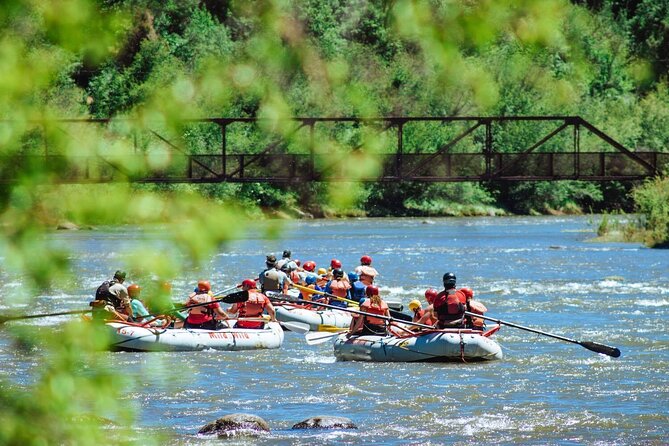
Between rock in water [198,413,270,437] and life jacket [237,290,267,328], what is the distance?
866 centimetres

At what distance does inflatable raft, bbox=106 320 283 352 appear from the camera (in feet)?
74.8

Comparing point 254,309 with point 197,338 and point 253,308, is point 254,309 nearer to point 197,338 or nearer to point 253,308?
point 253,308

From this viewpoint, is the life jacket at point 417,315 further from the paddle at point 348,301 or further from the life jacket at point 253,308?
the life jacket at point 253,308

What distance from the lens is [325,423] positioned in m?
16.3

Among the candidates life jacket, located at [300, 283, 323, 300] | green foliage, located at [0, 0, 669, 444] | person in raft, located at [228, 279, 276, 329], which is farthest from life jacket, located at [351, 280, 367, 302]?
green foliage, located at [0, 0, 669, 444]

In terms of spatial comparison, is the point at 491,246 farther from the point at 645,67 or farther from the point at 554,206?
the point at 645,67

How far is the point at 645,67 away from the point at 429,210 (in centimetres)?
8629

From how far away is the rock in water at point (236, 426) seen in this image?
15.7 metres

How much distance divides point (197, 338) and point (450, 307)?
16.4ft

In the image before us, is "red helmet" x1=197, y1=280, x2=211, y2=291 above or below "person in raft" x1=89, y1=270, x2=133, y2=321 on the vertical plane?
above

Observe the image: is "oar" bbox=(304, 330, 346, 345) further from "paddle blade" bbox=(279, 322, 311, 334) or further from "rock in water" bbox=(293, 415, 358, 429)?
"rock in water" bbox=(293, 415, 358, 429)

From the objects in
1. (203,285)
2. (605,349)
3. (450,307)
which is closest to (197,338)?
(203,285)

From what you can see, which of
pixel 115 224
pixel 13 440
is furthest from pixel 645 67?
pixel 13 440

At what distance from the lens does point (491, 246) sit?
59.5m
